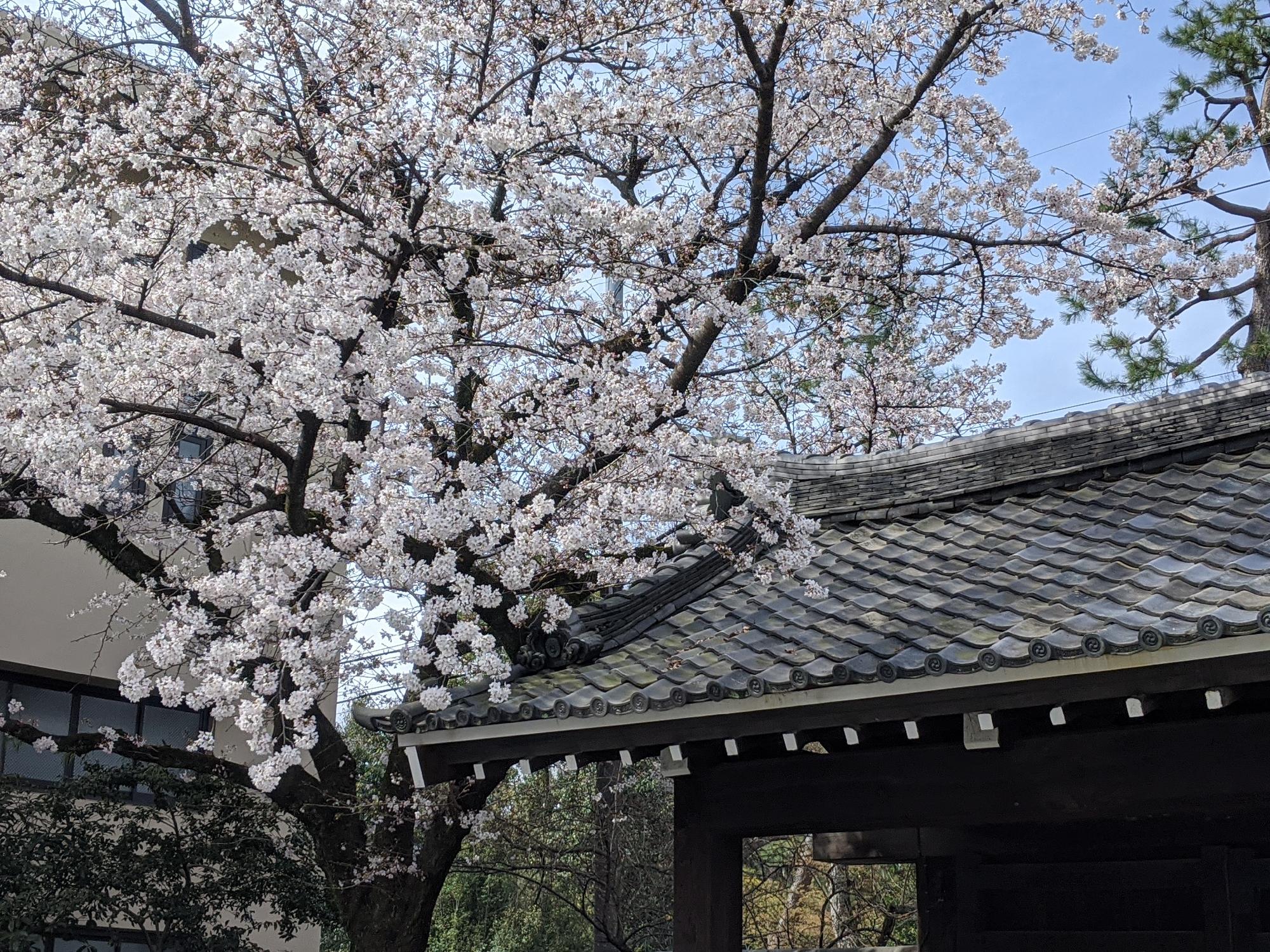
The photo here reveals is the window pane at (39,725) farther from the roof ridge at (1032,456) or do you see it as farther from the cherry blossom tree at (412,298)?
the roof ridge at (1032,456)

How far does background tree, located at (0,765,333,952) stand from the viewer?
7.68 metres

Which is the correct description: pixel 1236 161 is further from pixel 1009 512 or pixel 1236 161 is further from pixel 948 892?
pixel 948 892

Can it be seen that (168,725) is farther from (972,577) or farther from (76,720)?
(972,577)

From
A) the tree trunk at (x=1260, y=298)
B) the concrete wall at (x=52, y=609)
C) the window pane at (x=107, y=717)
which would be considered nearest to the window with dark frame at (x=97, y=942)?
the window pane at (x=107, y=717)

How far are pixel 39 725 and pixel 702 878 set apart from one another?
769 centimetres

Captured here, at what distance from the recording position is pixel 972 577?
4816 mm

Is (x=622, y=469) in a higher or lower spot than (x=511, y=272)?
lower

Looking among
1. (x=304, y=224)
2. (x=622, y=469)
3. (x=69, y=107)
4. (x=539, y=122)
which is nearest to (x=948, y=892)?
(x=622, y=469)

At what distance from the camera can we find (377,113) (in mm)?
6504

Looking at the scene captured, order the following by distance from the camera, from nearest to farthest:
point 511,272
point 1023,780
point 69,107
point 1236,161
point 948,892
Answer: point 1023,780 < point 948,892 < point 511,272 < point 69,107 < point 1236,161

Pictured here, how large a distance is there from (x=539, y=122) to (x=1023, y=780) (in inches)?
167

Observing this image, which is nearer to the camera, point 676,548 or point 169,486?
point 676,548

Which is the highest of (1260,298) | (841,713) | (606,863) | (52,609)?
(1260,298)

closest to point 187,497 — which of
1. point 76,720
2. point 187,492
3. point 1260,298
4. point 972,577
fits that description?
point 187,492
